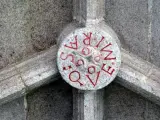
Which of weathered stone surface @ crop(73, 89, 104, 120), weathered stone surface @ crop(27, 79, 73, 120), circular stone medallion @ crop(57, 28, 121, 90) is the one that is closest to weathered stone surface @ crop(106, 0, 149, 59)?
circular stone medallion @ crop(57, 28, 121, 90)

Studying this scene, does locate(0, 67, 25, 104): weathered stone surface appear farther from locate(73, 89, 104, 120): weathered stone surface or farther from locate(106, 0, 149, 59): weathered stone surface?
locate(106, 0, 149, 59): weathered stone surface

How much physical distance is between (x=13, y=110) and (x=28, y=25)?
20.8 inches

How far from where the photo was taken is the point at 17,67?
2.29 metres

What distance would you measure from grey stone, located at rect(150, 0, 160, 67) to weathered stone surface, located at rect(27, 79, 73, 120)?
55 centimetres

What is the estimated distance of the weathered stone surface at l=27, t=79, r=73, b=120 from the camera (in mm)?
2443

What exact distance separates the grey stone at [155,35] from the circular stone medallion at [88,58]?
0.31 metres

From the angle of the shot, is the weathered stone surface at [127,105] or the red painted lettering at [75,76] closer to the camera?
the red painted lettering at [75,76]

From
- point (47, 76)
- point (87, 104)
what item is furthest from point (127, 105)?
point (47, 76)

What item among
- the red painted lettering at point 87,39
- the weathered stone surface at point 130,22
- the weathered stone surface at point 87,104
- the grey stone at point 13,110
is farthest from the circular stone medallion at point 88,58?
the grey stone at point 13,110

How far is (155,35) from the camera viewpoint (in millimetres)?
2340

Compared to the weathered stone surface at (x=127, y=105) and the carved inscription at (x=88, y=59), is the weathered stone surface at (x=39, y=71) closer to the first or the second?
the carved inscription at (x=88, y=59)

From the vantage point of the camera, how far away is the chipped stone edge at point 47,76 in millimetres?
2219

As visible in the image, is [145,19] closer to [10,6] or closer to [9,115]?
[10,6]

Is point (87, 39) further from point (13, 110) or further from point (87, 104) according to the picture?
point (13, 110)
